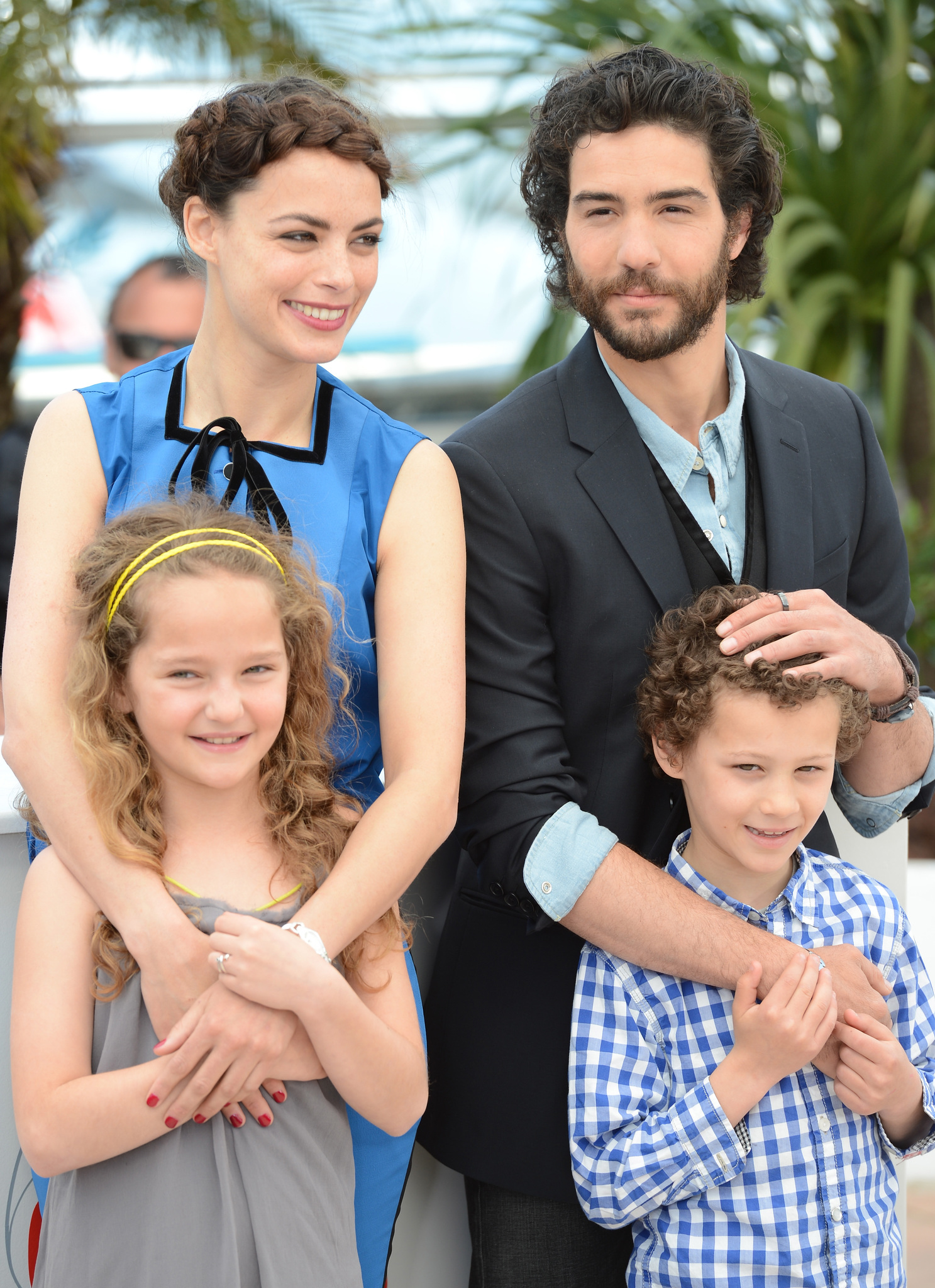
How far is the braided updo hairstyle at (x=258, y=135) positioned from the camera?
5.26 feet

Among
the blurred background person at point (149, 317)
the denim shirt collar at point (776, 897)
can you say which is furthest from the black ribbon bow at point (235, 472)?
the blurred background person at point (149, 317)

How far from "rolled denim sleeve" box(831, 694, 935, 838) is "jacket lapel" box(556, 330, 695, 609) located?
427 mm

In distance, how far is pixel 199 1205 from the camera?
1.45m

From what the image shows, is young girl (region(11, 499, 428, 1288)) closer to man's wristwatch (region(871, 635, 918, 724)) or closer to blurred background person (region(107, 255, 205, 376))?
man's wristwatch (region(871, 635, 918, 724))

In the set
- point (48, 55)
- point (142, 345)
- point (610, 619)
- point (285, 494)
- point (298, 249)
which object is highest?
point (48, 55)

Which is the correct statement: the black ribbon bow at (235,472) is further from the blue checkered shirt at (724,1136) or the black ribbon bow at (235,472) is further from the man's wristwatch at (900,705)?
the man's wristwatch at (900,705)

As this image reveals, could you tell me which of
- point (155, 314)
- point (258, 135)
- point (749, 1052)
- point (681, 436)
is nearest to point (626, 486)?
point (681, 436)

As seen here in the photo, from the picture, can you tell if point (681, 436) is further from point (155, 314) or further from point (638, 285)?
point (155, 314)

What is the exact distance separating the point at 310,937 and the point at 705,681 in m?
0.61

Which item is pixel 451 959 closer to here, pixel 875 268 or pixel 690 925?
pixel 690 925

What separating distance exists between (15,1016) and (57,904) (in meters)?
0.13

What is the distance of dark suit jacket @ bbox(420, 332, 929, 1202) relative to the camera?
5.87 feet

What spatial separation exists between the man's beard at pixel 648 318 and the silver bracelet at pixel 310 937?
0.95m

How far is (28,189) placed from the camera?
16.3 ft
